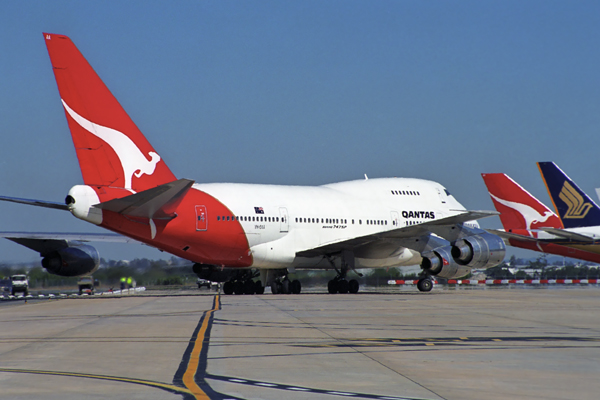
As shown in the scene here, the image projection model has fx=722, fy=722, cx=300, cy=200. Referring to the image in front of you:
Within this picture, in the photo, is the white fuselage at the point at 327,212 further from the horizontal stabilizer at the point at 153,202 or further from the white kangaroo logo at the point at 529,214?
the white kangaroo logo at the point at 529,214

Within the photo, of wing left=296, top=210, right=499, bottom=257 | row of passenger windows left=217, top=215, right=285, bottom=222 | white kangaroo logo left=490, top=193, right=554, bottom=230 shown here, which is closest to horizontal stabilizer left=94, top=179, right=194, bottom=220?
row of passenger windows left=217, top=215, right=285, bottom=222

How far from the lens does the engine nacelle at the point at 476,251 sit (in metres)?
29.9

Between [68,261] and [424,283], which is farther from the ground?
[68,261]

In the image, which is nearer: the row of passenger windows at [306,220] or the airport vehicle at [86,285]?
the row of passenger windows at [306,220]

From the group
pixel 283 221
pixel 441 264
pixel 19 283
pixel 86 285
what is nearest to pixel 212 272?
pixel 283 221

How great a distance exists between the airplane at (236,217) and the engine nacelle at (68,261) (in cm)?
4

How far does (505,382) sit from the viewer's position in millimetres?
7238

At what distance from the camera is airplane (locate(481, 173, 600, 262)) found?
123ft

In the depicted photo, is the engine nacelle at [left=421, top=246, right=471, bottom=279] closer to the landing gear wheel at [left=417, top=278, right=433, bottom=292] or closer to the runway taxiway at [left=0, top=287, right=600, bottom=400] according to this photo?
the landing gear wheel at [left=417, top=278, right=433, bottom=292]

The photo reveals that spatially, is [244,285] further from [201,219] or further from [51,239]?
[51,239]

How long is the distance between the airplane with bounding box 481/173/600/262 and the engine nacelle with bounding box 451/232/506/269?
6384 millimetres

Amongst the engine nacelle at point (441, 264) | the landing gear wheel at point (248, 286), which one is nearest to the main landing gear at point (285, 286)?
the landing gear wheel at point (248, 286)

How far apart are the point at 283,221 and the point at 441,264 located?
6.93 meters

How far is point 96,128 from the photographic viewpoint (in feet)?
80.1
